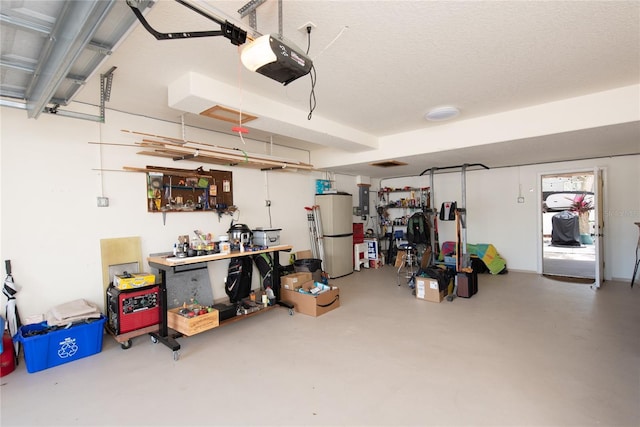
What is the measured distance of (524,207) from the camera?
6359mm

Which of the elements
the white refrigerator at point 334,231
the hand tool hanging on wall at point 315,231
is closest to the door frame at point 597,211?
the white refrigerator at point 334,231

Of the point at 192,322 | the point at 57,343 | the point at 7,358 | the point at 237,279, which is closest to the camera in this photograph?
the point at 7,358

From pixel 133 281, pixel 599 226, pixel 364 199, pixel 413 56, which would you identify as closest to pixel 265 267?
pixel 133 281

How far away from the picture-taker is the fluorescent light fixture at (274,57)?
164cm

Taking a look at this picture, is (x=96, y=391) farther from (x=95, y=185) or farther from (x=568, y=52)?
(x=568, y=52)

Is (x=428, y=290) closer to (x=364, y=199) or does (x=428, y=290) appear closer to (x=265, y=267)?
(x=265, y=267)

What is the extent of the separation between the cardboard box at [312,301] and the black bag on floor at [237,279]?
598 millimetres

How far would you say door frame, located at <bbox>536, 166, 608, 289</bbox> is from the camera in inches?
200

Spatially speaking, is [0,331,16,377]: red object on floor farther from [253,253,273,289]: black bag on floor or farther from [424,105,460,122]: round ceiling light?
[424,105,460,122]: round ceiling light

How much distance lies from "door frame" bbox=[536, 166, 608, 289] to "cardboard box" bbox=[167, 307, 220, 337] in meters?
5.99

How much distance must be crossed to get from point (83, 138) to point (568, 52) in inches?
188

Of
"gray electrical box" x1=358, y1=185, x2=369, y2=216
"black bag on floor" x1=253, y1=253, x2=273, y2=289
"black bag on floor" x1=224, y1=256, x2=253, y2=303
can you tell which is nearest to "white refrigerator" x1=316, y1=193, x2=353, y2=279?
"gray electrical box" x1=358, y1=185, x2=369, y2=216

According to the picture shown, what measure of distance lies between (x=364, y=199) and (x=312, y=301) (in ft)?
13.5

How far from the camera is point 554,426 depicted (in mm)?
1920
